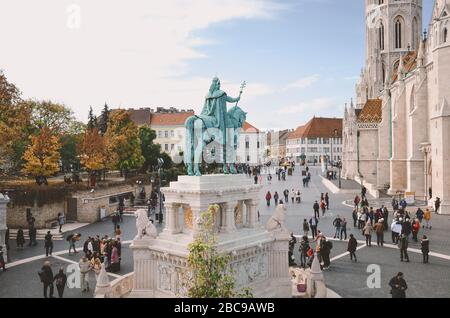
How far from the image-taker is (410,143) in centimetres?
3897

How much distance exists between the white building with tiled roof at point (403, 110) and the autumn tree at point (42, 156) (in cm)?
2910

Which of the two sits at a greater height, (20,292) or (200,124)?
(200,124)

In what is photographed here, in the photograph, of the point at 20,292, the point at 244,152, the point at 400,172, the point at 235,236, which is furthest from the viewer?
the point at 244,152

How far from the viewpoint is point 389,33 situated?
65688mm

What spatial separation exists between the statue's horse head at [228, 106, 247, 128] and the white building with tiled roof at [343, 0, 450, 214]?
73.4 feet

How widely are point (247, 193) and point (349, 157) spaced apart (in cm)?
5148

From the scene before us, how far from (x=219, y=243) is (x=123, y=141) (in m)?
32.5

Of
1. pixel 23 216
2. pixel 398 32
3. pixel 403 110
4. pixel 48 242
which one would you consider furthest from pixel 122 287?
pixel 398 32

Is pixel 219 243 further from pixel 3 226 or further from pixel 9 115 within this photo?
pixel 9 115

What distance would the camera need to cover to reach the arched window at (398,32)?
65438 millimetres

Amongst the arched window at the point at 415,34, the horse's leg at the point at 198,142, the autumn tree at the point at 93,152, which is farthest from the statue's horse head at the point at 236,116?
the arched window at the point at 415,34
